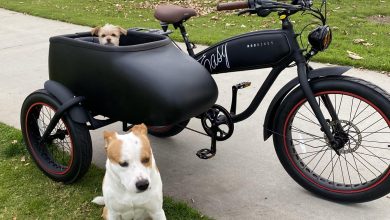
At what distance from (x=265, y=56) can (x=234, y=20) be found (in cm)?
587

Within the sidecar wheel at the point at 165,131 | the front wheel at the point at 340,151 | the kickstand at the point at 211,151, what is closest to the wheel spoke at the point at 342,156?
the front wheel at the point at 340,151

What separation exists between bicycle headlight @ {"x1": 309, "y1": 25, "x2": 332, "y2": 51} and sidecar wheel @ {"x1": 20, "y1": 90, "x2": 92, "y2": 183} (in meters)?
1.58

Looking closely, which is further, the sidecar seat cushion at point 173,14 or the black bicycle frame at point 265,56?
the sidecar seat cushion at point 173,14

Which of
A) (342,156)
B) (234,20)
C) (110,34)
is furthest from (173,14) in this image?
(234,20)

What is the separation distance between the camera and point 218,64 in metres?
3.10

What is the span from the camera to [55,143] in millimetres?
3588

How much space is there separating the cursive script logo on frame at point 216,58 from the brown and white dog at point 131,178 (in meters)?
0.91

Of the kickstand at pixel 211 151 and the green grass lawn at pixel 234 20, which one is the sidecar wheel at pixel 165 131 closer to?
the kickstand at pixel 211 151

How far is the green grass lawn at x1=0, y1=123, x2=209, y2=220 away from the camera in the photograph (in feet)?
9.53

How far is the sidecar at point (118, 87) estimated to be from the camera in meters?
2.58

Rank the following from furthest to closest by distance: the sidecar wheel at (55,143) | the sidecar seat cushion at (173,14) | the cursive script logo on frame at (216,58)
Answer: the sidecar seat cushion at (173,14), the cursive script logo on frame at (216,58), the sidecar wheel at (55,143)

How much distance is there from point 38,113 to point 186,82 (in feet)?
4.43

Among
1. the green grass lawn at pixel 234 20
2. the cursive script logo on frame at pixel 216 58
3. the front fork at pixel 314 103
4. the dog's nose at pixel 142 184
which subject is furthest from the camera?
the green grass lawn at pixel 234 20

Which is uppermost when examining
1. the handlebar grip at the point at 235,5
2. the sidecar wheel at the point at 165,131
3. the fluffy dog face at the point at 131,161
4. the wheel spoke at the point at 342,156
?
the handlebar grip at the point at 235,5
